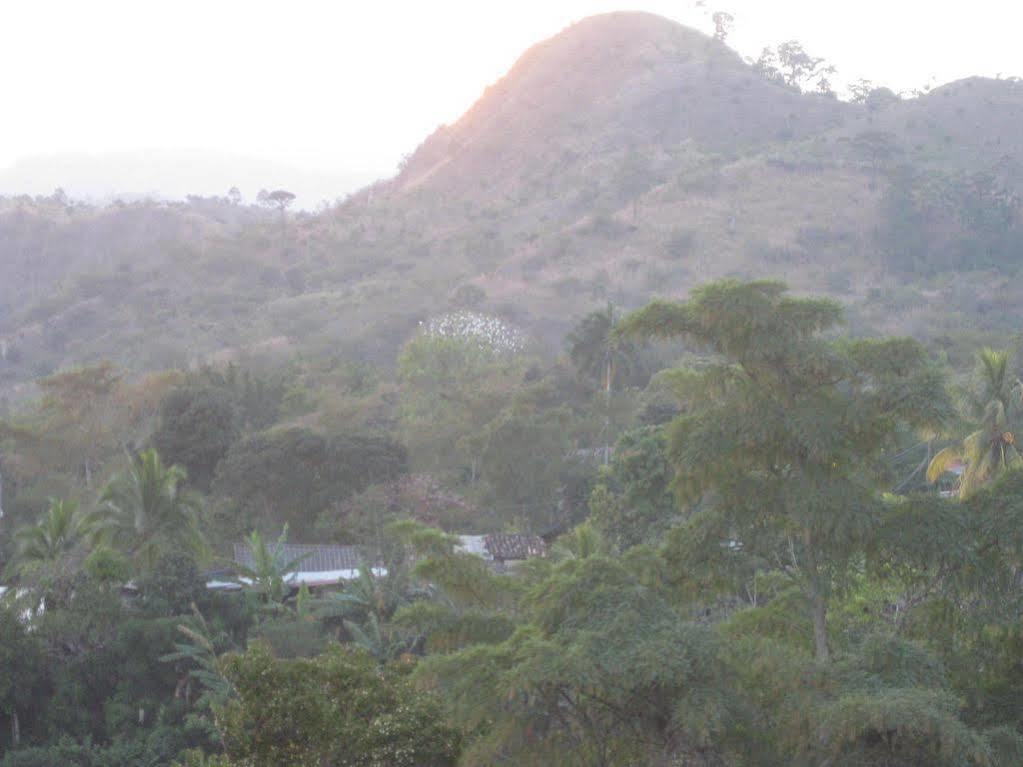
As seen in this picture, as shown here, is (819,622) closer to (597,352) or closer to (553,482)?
(553,482)

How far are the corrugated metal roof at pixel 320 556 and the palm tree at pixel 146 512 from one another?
1.56 meters

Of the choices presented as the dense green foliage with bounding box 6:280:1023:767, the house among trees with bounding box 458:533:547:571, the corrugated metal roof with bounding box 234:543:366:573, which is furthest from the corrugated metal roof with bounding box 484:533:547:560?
the dense green foliage with bounding box 6:280:1023:767

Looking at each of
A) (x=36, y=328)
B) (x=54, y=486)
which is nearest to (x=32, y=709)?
(x=54, y=486)

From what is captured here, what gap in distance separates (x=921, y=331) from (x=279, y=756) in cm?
5570

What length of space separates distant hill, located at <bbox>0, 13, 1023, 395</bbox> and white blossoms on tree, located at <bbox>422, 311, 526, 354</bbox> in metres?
3.78

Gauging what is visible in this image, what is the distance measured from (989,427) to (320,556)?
53.1 ft

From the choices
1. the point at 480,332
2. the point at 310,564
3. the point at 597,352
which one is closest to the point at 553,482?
the point at 597,352

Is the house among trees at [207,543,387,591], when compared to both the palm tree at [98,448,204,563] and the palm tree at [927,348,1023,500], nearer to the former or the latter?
the palm tree at [98,448,204,563]

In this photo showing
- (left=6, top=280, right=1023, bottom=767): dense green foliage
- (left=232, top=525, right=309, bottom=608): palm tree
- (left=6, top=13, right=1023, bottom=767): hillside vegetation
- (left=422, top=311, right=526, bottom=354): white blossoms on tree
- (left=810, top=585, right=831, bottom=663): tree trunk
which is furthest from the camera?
(left=422, top=311, right=526, bottom=354): white blossoms on tree

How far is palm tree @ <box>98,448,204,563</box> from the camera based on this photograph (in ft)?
98.7

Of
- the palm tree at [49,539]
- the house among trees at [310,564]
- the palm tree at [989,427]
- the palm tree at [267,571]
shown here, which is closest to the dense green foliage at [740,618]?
the palm tree at [989,427]

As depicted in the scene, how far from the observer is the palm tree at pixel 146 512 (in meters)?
30.1

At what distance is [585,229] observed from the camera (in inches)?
3590

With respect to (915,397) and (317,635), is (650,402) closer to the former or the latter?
(317,635)
